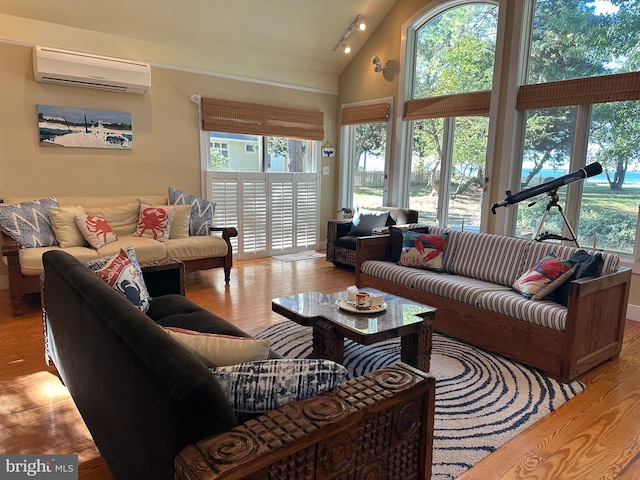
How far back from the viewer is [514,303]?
301cm

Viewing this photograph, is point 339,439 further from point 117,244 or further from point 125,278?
point 117,244

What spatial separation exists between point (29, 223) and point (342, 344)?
3076mm

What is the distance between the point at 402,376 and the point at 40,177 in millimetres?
4434

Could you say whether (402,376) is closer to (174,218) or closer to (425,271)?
(425,271)

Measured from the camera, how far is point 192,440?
1.07 m

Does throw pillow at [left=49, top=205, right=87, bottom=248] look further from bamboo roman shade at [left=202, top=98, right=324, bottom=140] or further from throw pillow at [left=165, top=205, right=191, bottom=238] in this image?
bamboo roman shade at [left=202, top=98, right=324, bottom=140]

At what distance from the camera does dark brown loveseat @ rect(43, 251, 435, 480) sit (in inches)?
41.9

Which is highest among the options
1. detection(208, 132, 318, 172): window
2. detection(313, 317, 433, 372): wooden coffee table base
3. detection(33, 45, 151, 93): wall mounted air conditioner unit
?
detection(33, 45, 151, 93): wall mounted air conditioner unit

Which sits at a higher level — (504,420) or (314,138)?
(314,138)

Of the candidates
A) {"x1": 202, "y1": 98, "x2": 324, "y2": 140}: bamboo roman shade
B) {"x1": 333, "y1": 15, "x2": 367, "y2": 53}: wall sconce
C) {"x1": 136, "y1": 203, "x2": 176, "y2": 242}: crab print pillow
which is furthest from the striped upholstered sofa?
{"x1": 333, "y1": 15, "x2": 367, "y2": 53}: wall sconce

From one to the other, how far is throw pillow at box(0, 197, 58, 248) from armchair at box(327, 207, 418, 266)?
2.97 m

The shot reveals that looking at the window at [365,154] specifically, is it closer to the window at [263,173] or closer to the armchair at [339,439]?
the window at [263,173]

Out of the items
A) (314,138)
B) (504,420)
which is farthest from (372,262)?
(314,138)

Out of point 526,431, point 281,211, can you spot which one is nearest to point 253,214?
point 281,211
